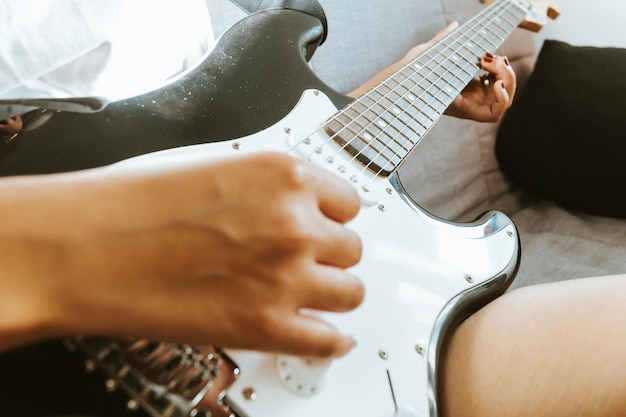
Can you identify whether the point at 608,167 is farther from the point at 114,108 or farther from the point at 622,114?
the point at 114,108

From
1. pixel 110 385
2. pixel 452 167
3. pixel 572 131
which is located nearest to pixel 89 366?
pixel 110 385

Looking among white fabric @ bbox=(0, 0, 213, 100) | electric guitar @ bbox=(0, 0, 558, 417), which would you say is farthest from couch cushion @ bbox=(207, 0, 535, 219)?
white fabric @ bbox=(0, 0, 213, 100)

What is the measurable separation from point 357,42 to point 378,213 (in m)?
0.73

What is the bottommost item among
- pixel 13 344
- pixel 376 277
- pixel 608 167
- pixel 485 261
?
pixel 608 167

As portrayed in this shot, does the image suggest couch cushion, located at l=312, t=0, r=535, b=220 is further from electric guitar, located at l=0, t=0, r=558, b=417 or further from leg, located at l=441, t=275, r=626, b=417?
leg, located at l=441, t=275, r=626, b=417

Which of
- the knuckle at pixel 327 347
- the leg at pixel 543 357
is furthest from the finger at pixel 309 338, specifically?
the leg at pixel 543 357

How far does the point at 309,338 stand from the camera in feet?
1.05

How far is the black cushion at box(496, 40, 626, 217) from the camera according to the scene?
113 centimetres

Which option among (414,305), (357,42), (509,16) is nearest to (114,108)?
(414,305)

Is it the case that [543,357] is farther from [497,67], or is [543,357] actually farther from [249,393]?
[497,67]

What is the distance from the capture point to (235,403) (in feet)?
1.25

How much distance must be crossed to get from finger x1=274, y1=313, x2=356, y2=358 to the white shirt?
362 mm

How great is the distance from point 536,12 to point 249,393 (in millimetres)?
1386

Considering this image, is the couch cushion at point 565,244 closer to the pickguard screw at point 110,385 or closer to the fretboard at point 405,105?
the fretboard at point 405,105
